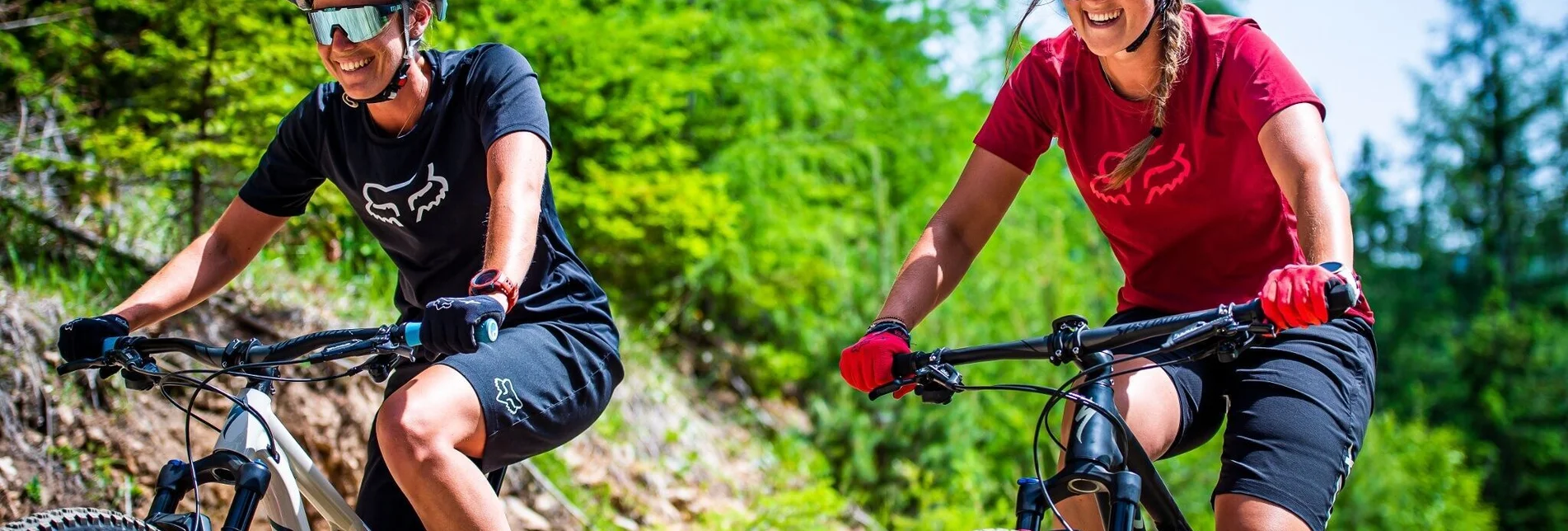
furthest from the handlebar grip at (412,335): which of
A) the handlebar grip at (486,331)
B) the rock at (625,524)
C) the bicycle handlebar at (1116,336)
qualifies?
the rock at (625,524)

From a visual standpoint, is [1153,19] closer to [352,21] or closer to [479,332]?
[479,332]

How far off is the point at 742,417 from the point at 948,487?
1.64 metres

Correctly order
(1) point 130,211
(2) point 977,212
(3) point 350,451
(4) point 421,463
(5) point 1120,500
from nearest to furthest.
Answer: (5) point 1120,500 < (4) point 421,463 < (2) point 977,212 < (3) point 350,451 < (1) point 130,211

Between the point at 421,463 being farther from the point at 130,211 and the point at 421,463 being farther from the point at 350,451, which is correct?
the point at 130,211

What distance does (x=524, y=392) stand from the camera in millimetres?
2957

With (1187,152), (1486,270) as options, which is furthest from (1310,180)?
(1486,270)

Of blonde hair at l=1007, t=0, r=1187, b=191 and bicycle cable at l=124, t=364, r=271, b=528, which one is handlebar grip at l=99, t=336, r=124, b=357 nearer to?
bicycle cable at l=124, t=364, r=271, b=528

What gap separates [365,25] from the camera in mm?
3086

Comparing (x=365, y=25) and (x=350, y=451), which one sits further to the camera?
(x=350, y=451)

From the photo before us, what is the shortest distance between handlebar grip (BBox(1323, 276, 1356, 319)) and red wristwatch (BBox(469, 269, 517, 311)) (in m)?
1.60

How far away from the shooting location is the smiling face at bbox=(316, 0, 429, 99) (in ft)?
Result: 10.2

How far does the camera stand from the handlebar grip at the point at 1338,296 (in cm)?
222

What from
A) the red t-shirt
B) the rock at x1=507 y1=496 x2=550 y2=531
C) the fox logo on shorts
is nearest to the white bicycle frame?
the fox logo on shorts

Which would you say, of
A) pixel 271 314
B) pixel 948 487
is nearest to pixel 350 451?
pixel 271 314
